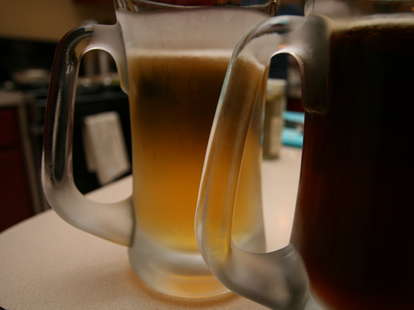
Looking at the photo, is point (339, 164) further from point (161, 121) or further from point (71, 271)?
point (71, 271)

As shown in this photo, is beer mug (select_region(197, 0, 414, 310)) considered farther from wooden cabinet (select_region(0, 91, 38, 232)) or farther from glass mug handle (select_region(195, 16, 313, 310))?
wooden cabinet (select_region(0, 91, 38, 232))

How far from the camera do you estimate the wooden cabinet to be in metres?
1.41

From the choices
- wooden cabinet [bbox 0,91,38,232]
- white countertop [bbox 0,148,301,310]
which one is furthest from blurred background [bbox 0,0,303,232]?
white countertop [bbox 0,148,301,310]

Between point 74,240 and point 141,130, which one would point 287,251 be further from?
point 74,240

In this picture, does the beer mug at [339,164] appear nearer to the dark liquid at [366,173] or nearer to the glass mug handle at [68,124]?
the dark liquid at [366,173]

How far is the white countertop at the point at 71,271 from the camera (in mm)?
287

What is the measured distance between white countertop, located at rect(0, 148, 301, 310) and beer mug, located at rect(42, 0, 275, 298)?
0.02m

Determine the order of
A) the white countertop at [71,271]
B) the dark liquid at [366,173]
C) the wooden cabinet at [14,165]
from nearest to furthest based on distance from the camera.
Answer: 1. the dark liquid at [366,173]
2. the white countertop at [71,271]
3. the wooden cabinet at [14,165]

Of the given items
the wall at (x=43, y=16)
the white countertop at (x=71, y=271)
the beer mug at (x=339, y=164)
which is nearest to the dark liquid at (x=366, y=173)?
the beer mug at (x=339, y=164)

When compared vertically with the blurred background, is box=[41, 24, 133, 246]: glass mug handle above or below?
above

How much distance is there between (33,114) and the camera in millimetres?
1454

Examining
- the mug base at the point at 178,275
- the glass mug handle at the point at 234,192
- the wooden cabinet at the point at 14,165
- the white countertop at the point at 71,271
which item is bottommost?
the wooden cabinet at the point at 14,165

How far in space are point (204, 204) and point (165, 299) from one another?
0.42 feet

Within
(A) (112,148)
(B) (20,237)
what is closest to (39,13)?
(A) (112,148)
